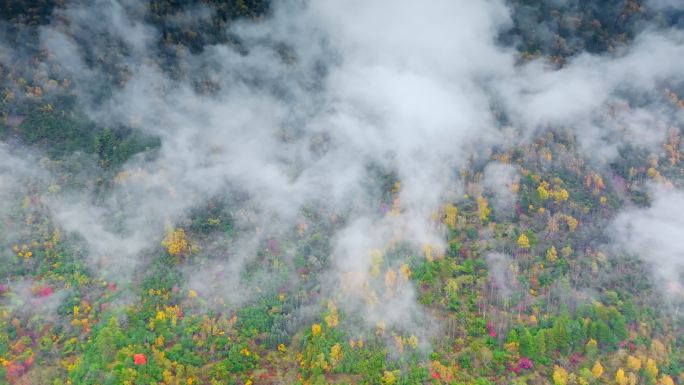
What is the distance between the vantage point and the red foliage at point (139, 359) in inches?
4225

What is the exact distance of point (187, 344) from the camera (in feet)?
373

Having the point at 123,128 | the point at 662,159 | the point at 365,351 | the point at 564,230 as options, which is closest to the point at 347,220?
the point at 365,351

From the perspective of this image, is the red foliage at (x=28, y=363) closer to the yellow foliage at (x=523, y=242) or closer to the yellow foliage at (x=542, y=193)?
the yellow foliage at (x=523, y=242)

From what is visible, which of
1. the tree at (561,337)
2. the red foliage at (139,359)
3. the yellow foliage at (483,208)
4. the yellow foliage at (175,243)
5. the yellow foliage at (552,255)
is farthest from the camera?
the yellow foliage at (483,208)

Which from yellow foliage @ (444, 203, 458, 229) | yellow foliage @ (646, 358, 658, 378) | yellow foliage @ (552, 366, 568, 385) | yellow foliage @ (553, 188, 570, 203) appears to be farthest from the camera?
yellow foliage @ (553, 188, 570, 203)

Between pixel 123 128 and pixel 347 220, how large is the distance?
7150cm

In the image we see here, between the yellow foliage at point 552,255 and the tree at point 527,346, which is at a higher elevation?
the yellow foliage at point 552,255

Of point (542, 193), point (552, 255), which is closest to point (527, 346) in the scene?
point (552, 255)

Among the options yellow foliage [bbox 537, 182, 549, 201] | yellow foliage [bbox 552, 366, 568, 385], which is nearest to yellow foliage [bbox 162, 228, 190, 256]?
yellow foliage [bbox 552, 366, 568, 385]

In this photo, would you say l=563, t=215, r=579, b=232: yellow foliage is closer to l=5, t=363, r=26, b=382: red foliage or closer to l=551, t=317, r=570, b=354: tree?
l=551, t=317, r=570, b=354: tree

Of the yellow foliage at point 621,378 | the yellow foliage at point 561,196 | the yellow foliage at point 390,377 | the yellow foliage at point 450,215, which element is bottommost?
the yellow foliage at point 621,378

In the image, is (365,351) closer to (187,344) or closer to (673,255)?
(187,344)

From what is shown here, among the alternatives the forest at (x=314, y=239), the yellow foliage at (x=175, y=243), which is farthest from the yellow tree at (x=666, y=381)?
the yellow foliage at (x=175, y=243)

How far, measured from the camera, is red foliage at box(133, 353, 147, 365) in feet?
352
